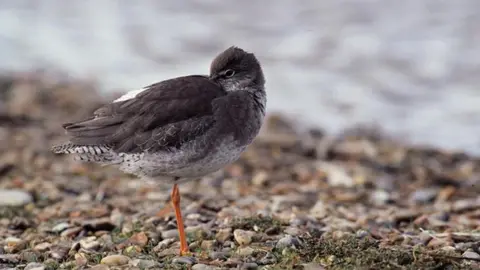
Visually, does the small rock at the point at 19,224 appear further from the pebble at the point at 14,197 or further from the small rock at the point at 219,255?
the small rock at the point at 219,255

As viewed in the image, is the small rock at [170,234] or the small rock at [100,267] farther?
the small rock at [170,234]

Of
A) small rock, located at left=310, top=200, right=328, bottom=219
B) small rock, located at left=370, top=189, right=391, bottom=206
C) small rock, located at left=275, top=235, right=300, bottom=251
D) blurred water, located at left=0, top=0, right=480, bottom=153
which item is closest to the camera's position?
small rock, located at left=275, top=235, right=300, bottom=251

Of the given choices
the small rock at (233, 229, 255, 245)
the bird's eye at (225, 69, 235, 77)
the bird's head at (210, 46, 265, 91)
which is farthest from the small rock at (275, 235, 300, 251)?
the bird's eye at (225, 69, 235, 77)

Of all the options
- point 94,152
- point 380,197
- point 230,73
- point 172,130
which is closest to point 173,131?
point 172,130

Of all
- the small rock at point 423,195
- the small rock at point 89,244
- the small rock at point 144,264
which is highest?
the small rock at point 89,244

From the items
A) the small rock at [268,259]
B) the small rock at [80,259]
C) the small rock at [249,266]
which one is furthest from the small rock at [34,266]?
the small rock at [268,259]

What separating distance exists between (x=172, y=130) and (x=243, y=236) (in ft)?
3.36

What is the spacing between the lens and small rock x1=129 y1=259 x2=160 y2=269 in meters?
5.78

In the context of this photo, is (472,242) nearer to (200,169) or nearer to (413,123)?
(200,169)

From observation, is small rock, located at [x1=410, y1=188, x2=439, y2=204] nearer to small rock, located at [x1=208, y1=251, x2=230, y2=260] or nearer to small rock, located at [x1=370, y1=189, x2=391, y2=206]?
small rock, located at [x1=370, y1=189, x2=391, y2=206]

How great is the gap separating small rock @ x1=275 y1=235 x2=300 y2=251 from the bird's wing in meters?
1.06

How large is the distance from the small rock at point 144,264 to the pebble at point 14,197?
2617 millimetres

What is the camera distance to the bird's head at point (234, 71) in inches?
269

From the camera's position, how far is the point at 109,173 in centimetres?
986
